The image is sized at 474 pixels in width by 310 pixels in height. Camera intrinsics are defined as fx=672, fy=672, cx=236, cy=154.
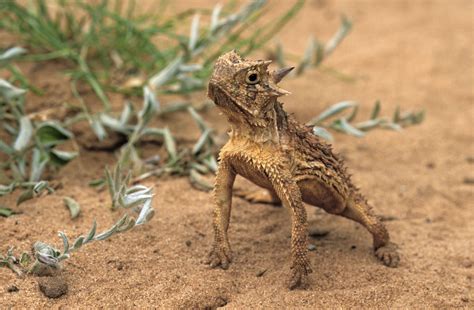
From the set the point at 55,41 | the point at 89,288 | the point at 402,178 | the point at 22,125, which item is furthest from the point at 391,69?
the point at 89,288

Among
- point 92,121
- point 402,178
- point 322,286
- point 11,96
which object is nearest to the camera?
point 322,286

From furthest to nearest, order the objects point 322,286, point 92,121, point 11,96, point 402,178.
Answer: point 402,178
point 92,121
point 11,96
point 322,286

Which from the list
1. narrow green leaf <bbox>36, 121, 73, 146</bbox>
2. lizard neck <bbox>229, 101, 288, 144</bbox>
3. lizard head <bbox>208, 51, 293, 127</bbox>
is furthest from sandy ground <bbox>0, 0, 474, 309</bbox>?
lizard head <bbox>208, 51, 293, 127</bbox>

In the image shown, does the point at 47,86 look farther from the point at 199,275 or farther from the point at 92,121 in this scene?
the point at 199,275

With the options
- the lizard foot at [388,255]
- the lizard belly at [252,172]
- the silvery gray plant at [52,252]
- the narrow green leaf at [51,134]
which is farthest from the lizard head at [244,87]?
the narrow green leaf at [51,134]

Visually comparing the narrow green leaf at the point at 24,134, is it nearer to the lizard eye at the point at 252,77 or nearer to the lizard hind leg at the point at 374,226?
the lizard eye at the point at 252,77

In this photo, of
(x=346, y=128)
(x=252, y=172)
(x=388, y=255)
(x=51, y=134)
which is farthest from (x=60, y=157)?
(x=388, y=255)

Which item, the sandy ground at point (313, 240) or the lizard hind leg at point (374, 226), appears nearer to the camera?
→ the sandy ground at point (313, 240)
